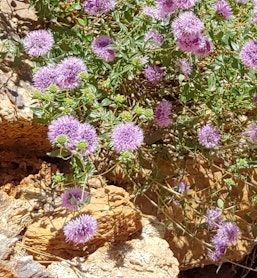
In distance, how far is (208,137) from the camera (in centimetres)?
224

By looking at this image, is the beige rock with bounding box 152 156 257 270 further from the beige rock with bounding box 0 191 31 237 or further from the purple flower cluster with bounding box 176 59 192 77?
the beige rock with bounding box 0 191 31 237

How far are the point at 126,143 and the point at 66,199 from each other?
0.89 ft

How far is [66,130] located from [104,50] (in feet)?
1.19

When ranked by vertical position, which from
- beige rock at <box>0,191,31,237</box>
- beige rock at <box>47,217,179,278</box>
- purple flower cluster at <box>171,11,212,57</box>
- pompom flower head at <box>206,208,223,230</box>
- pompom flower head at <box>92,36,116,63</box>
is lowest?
beige rock at <box>47,217,179,278</box>

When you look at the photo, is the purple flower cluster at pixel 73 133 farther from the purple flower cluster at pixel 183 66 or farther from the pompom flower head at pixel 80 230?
the purple flower cluster at pixel 183 66

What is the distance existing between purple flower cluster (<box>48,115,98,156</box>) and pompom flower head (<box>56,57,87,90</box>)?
A: 0.39 feet

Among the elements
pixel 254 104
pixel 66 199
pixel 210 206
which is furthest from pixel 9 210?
pixel 254 104

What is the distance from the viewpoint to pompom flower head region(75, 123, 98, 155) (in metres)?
1.84

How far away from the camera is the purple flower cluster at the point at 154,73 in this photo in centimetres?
223

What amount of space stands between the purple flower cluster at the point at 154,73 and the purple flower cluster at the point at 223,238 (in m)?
0.55

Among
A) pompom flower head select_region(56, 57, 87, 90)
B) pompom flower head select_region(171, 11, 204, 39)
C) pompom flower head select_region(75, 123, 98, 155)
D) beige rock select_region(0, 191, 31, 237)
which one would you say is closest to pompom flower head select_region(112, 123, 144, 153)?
pompom flower head select_region(75, 123, 98, 155)

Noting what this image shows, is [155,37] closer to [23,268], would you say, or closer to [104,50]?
[104,50]

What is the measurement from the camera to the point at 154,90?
8.05 ft

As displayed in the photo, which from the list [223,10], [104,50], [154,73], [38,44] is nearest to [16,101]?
[38,44]
